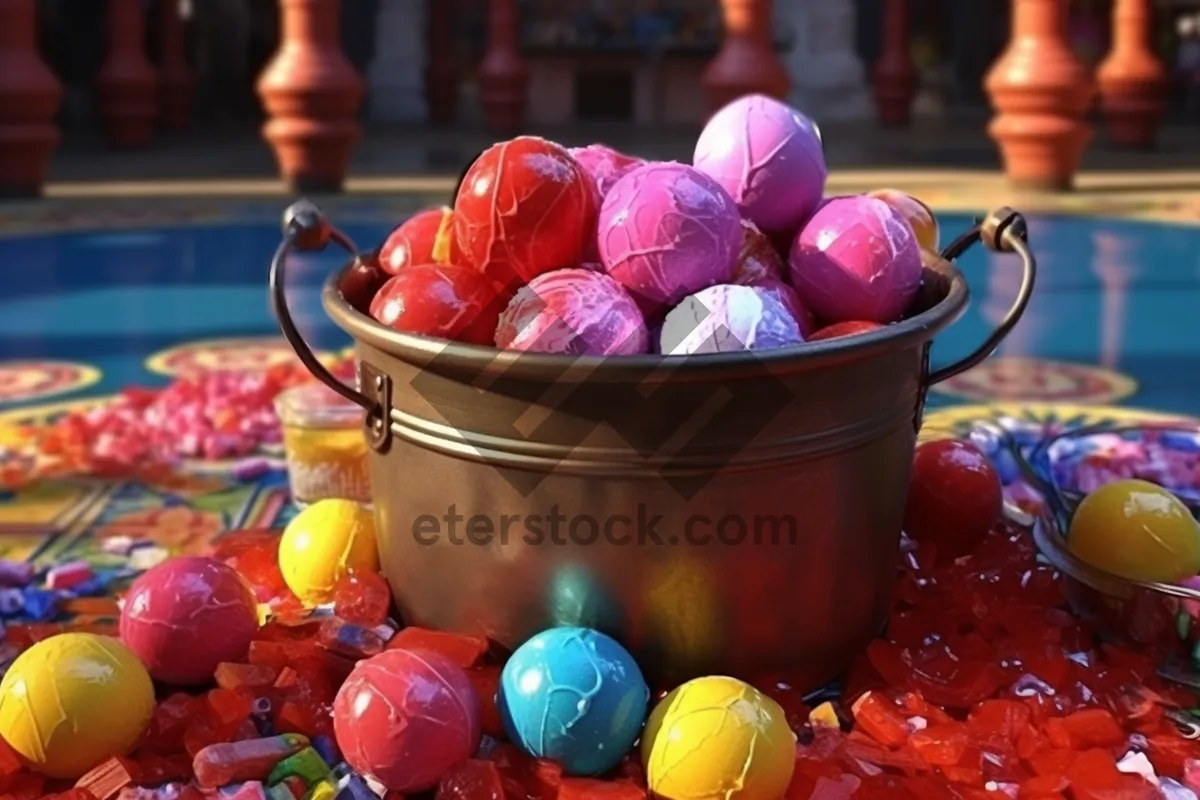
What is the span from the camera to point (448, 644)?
1.55 metres

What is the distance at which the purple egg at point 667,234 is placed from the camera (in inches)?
61.1

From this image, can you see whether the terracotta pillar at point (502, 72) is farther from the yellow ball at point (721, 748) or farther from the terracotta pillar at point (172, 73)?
the yellow ball at point (721, 748)

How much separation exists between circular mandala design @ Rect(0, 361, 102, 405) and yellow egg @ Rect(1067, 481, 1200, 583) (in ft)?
8.50

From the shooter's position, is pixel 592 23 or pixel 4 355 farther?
pixel 592 23

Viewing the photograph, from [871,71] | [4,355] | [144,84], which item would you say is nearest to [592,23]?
[871,71]

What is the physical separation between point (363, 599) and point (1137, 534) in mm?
1036

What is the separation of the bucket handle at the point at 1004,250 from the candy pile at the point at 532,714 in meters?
Result: 0.35

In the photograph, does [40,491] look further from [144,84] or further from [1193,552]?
[144,84]

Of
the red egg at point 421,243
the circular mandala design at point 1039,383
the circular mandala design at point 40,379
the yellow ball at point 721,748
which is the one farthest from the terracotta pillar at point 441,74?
the yellow ball at point 721,748

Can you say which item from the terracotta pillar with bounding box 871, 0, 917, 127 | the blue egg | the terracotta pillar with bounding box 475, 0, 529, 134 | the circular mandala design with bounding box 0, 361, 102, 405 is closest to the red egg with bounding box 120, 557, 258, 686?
the blue egg

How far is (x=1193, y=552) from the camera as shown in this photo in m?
1.73

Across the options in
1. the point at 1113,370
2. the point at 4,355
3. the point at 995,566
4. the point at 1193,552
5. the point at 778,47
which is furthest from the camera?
the point at 778,47

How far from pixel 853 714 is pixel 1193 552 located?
554 millimetres

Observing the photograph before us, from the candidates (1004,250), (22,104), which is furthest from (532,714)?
(22,104)
